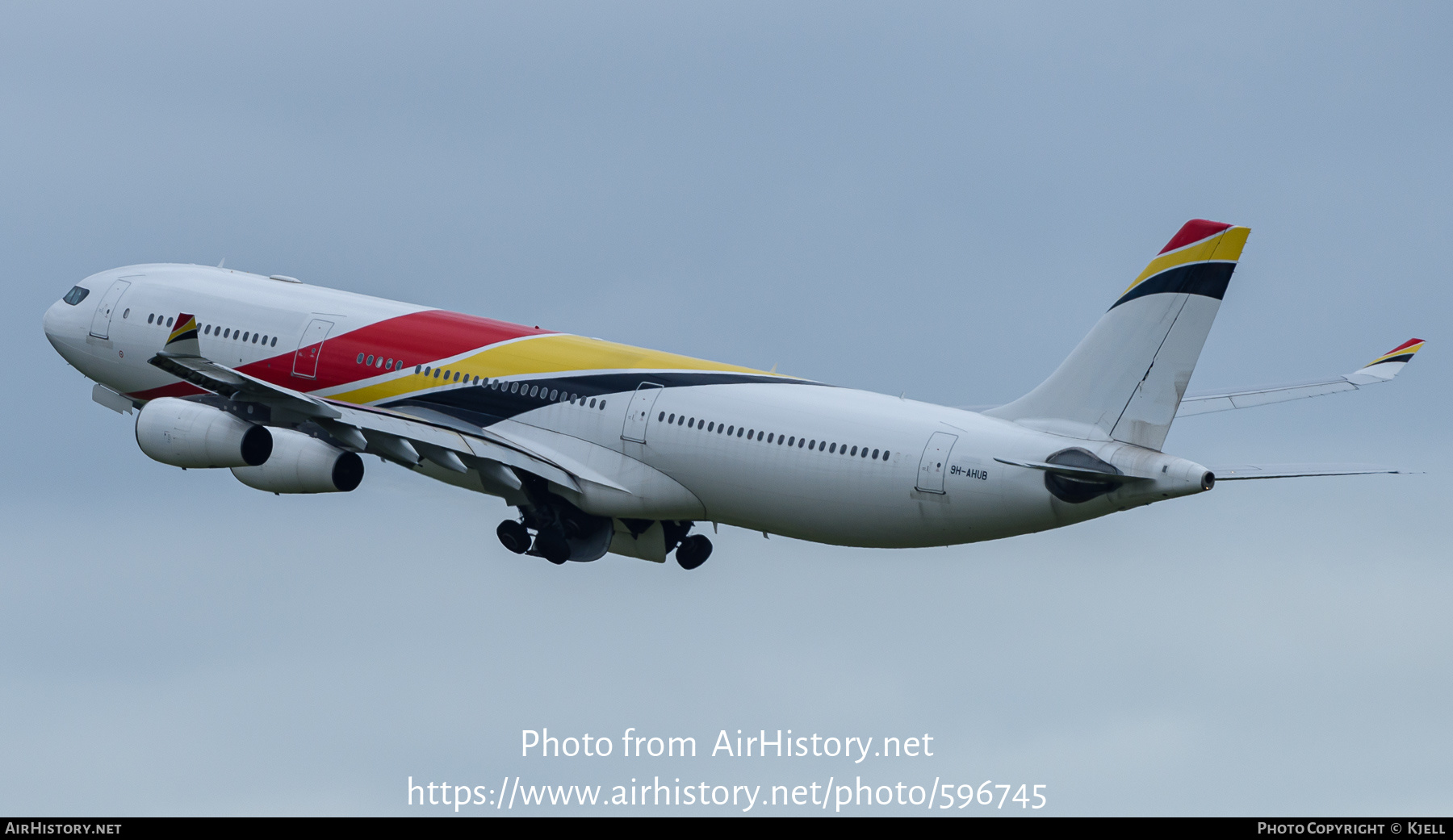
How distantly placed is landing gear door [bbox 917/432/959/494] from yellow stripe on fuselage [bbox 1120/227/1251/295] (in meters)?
5.13

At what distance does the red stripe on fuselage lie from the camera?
45875 millimetres

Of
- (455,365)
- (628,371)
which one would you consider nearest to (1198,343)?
(628,371)

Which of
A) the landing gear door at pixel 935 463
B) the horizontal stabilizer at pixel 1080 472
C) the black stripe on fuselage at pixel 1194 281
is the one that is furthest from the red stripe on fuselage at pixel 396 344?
the black stripe on fuselage at pixel 1194 281

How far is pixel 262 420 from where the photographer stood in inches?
1714

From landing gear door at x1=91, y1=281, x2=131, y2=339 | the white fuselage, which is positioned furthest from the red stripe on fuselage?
landing gear door at x1=91, y1=281, x2=131, y2=339

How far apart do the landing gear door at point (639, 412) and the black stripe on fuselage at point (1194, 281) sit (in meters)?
10.8

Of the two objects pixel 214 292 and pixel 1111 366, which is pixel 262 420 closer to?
pixel 214 292

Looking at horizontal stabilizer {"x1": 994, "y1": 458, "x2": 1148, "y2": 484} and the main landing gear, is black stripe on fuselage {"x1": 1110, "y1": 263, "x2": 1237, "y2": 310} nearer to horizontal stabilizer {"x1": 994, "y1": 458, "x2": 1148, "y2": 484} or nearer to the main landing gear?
horizontal stabilizer {"x1": 994, "y1": 458, "x2": 1148, "y2": 484}

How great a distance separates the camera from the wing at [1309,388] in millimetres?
43250

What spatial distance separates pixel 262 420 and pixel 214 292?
6808mm

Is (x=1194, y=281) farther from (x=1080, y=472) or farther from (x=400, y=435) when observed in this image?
(x=400, y=435)

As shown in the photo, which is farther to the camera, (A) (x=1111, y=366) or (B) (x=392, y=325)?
(B) (x=392, y=325)

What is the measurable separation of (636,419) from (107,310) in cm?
1540

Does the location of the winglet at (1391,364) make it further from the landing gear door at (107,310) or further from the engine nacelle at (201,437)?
the landing gear door at (107,310)
